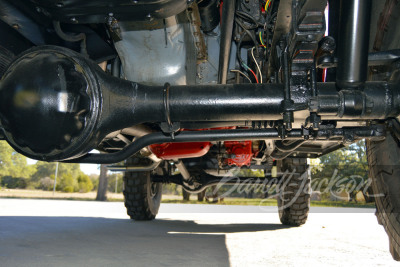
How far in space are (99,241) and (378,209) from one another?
6.79 feet

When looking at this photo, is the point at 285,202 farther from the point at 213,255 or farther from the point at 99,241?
the point at 99,241

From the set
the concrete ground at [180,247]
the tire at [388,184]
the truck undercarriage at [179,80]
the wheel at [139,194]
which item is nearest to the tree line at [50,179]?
the wheel at [139,194]

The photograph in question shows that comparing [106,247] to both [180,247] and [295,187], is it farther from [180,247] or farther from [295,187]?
[295,187]

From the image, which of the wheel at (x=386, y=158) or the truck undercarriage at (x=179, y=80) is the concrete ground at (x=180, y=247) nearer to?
the wheel at (x=386, y=158)

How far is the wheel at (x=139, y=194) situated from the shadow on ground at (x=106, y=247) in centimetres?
63

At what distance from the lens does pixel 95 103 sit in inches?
42.8

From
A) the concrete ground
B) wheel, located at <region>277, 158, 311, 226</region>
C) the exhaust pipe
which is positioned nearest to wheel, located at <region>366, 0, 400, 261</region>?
the exhaust pipe

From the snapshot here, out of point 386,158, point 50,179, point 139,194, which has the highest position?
point 386,158

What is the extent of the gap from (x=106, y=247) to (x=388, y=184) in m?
1.92

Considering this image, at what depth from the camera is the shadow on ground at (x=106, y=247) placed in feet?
6.36

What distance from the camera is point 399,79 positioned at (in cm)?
110

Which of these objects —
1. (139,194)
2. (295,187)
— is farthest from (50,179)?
(295,187)

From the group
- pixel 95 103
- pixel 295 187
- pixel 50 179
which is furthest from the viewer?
pixel 50 179

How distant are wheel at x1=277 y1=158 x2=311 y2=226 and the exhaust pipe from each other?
8.58 feet
